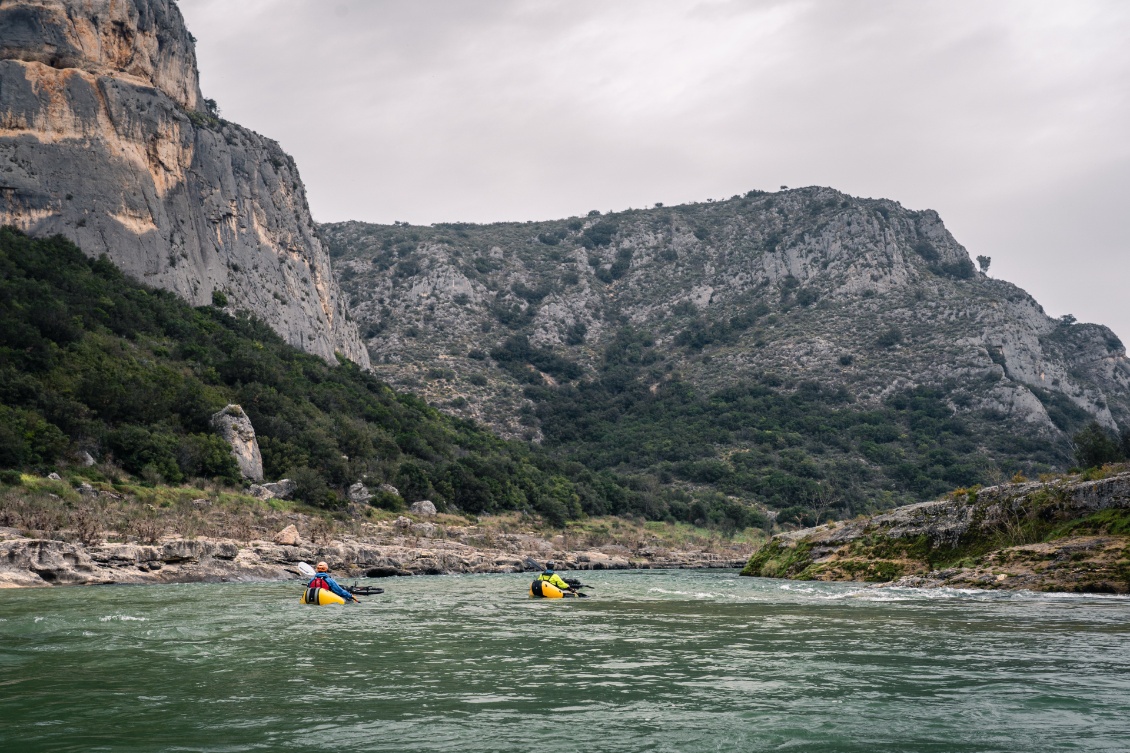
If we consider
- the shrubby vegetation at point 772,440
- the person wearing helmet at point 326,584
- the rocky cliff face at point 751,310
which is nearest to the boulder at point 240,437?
the person wearing helmet at point 326,584

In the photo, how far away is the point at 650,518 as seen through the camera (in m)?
73.6

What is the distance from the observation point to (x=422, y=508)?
2116 inches

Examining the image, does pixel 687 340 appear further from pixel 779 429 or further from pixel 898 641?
pixel 898 641

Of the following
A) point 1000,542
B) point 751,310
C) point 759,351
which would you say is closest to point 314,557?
point 1000,542

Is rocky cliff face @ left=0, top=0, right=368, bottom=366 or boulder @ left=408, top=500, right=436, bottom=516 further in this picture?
rocky cliff face @ left=0, top=0, right=368, bottom=366

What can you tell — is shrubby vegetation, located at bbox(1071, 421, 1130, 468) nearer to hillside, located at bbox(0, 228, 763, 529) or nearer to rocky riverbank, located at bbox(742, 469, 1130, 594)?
rocky riverbank, located at bbox(742, 469, 1130, 594)

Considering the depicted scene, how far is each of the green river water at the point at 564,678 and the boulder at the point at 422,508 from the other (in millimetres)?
31884

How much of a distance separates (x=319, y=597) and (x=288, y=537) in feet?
46.9

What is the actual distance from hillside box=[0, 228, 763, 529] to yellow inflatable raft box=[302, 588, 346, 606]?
19.9m

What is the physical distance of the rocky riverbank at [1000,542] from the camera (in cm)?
2350

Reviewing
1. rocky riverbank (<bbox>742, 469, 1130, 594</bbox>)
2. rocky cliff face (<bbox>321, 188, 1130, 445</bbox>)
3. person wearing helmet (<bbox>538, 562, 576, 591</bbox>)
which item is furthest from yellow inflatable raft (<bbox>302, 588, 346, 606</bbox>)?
rocky cliff face (<bbox>321, 188, 1130, 445</bbox>)

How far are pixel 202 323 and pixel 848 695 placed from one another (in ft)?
204

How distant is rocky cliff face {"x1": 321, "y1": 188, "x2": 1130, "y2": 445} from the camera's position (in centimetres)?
9988

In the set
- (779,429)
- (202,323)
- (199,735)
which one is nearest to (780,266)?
(779,429)
